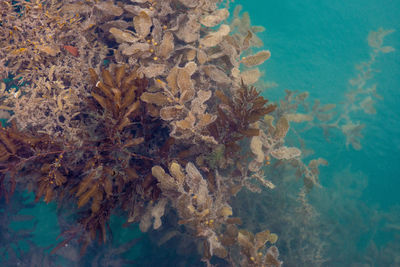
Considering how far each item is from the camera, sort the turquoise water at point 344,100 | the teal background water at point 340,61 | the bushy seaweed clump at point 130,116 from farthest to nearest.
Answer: the teal background water at point 340,61
the turquoise water at point 344,100
the bushy seaweed clump at point 130,116

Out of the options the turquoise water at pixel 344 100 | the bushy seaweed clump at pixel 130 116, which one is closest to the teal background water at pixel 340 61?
the turquoise water at pixel 344 100

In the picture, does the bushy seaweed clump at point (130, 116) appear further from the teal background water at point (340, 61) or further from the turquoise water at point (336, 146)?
the teal background water at point (340, 61)

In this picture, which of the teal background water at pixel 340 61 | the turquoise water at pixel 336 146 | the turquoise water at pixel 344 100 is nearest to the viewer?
the turquoise water at pixel 336 146

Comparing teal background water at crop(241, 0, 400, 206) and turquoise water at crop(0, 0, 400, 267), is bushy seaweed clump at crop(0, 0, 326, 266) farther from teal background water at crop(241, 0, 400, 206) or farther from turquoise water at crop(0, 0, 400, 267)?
teal background water at crop(241, 0, 400, 206)

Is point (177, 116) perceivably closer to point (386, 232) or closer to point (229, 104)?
point (229, 104)

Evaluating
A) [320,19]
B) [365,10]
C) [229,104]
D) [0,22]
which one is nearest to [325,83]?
[320,19]

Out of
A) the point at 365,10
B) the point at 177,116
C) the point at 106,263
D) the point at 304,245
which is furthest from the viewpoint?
the point at 365,10

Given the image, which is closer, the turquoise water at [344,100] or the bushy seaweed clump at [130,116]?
the bushy seaweed clump at [130,116]
